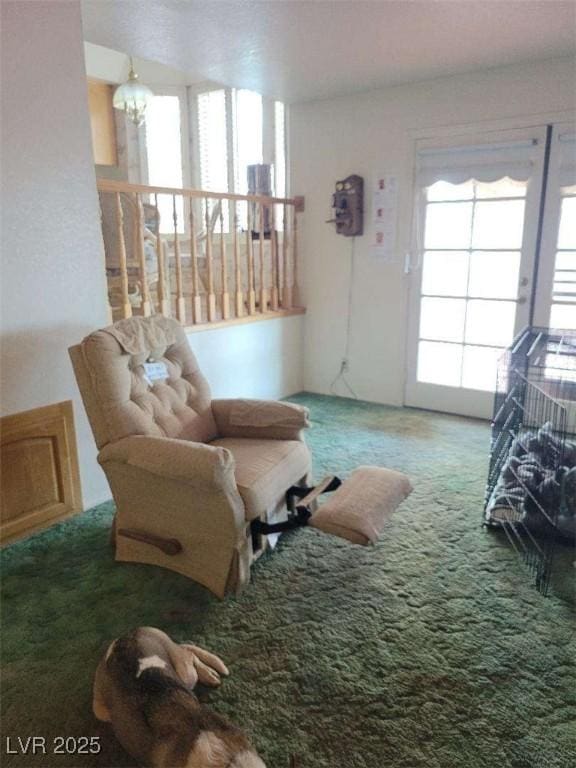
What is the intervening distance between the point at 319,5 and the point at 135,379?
201 cm

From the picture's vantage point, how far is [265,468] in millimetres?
2117

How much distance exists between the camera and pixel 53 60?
2.29 metres

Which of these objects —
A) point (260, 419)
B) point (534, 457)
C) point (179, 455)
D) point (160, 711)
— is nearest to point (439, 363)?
point (534, 457)

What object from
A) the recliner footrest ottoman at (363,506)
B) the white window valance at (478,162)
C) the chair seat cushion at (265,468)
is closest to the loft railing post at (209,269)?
the chair seat cushion at (265,468)

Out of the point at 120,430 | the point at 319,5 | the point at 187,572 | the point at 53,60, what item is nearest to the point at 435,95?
the point at 319,5

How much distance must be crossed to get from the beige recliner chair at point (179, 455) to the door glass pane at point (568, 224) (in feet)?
7.51

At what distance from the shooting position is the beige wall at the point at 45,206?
2.20 m

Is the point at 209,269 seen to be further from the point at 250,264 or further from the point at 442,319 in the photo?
the point at 442,319

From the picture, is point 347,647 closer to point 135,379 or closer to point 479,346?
point 135,379

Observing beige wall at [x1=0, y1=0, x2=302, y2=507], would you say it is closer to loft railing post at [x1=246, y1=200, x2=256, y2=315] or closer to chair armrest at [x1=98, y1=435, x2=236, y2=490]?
chair armrest at [x1=98, y1=435, x2=236, y2=490]

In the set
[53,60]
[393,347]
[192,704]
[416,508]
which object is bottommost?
[416,508]

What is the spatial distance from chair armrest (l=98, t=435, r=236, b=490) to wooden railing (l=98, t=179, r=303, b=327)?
1308mm

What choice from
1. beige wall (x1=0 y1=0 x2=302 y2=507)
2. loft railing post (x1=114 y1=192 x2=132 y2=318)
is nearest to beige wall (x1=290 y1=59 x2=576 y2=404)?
loft railing post (x1=114 y1=192 x2=132 y2=318)

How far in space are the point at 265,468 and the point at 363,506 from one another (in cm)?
42
